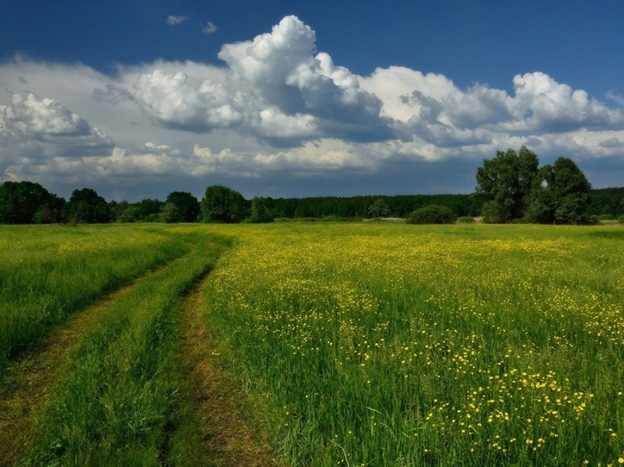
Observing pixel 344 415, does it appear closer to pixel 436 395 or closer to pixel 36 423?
pixel 436 395

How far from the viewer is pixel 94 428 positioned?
5.23 meters

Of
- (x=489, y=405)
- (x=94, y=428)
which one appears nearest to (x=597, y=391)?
(x=489, y=405)

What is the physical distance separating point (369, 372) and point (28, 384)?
5702 mm

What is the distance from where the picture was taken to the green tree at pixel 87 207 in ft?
317

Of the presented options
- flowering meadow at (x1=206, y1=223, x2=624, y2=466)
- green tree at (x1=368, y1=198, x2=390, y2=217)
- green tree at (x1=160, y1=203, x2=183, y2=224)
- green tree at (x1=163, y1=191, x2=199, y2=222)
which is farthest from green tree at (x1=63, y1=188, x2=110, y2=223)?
flowering meadow at (x1=206, y1=223, x2=624, y2=466)

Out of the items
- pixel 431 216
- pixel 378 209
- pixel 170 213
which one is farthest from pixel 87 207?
pixel 378 209

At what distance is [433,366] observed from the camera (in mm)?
6160

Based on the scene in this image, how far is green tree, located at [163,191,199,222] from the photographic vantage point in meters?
121

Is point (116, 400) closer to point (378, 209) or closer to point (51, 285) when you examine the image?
point (51, 285)

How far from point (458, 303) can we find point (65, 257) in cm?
1640

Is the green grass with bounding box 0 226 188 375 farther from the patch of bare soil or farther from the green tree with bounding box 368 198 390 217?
the green tree with bounding box 368 198 390 217

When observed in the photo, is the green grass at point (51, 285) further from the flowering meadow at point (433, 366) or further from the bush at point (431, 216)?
the bush at point (431, 216)

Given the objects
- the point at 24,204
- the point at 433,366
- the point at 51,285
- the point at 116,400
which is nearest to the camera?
the point at 116,400

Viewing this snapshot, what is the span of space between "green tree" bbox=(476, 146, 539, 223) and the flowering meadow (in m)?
80.8
